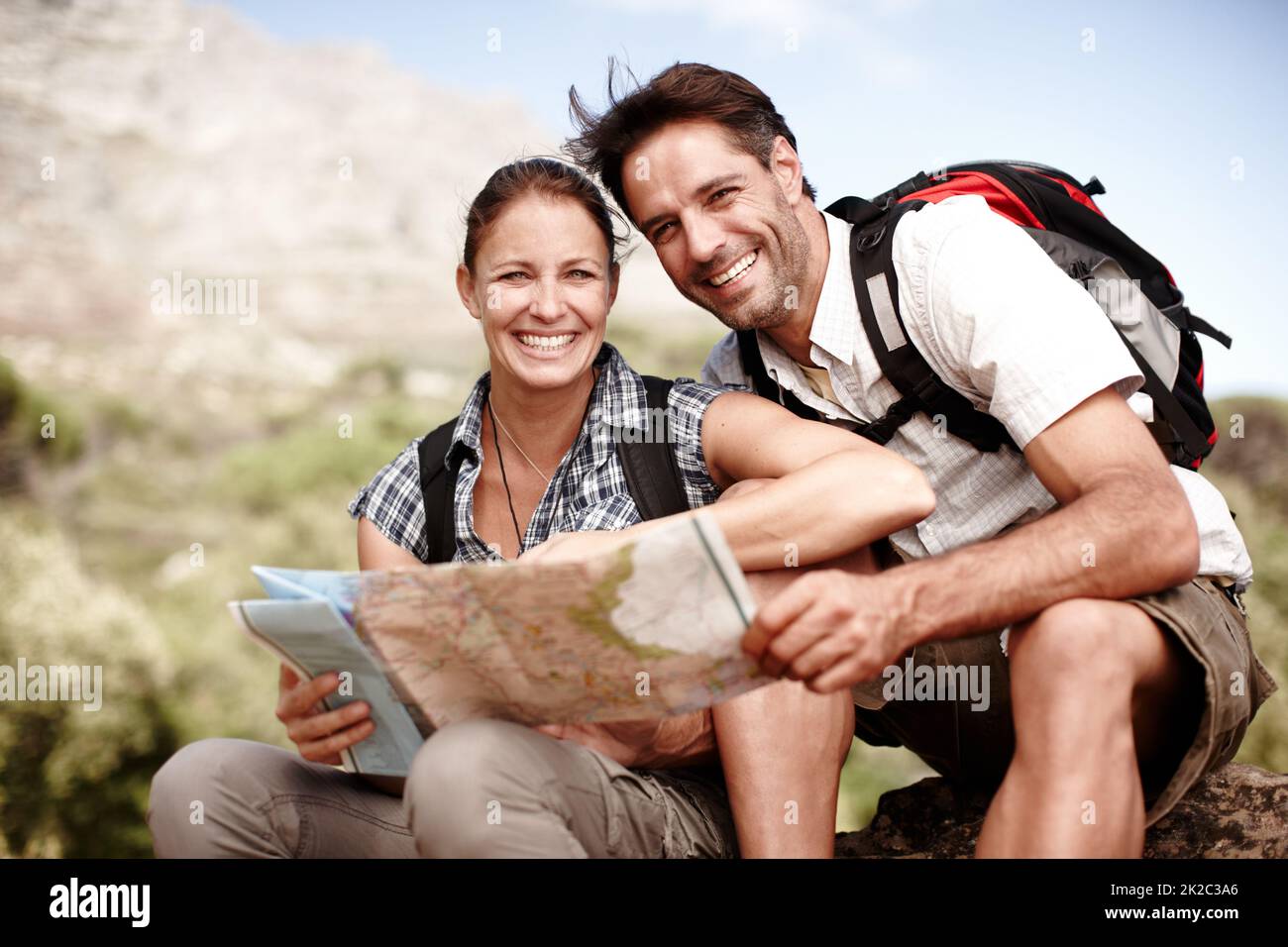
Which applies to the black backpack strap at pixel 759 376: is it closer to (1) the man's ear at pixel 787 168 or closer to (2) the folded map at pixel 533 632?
(1) the man's ear at pixel 787 168

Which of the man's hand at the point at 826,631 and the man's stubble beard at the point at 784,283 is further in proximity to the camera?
the man's stubble beard at the point at 784,283

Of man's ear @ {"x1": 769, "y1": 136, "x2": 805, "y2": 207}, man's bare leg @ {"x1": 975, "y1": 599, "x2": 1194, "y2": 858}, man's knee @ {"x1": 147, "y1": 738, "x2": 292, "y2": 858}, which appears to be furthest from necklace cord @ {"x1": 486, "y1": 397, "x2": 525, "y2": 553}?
man's bare leg @ {"x1": 975, "y1": 599, "x2": 1194, "y2": 858}

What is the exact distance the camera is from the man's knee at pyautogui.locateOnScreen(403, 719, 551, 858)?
182cm

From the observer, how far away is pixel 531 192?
2682mm

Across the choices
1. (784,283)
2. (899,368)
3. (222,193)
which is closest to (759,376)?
(784,283)

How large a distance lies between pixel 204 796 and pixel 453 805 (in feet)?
2.00

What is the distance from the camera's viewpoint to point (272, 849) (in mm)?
2158

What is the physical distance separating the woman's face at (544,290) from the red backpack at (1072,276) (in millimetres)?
627

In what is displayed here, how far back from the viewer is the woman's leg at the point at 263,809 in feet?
6.95

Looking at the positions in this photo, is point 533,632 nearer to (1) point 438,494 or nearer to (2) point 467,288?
(1) point 438,494

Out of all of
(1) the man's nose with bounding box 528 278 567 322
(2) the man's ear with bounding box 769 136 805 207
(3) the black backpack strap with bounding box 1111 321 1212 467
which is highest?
(2) the man's ear with bounding box 769 136 805 207

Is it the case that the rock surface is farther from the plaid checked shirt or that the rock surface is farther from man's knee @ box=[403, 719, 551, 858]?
man's knee @ box=[403, 719, 551, 858]

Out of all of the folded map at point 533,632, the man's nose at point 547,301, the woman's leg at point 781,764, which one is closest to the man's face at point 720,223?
the man's nose at point 547,301

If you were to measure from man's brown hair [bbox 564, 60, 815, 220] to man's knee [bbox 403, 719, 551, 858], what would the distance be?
162 cm
